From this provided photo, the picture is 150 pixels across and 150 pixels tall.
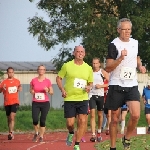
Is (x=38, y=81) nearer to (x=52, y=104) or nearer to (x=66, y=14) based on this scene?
(x=66, y=14)

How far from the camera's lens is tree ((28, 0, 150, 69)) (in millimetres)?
44156

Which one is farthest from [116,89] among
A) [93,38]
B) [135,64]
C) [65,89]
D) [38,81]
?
[93,38]

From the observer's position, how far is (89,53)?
44.3 metres

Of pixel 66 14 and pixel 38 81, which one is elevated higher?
pixel 66 14

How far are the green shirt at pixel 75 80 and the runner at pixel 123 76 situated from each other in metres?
2.21

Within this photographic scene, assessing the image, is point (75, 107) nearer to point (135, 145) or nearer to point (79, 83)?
point (79, 83)

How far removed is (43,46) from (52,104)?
17.2 feet

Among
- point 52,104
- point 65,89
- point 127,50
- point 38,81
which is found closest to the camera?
point 127,50

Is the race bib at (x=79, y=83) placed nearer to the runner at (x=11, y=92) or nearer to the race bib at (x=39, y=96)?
the race bib at (x=39, y=96)

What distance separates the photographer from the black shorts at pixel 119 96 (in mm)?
12547

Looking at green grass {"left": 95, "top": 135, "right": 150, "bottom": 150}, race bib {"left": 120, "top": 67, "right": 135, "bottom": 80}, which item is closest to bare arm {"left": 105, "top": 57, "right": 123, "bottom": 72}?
race bib {"left": 120, "top": 67, "right": 135, "bottom": 80}

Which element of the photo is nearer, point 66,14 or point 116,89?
point 116,89

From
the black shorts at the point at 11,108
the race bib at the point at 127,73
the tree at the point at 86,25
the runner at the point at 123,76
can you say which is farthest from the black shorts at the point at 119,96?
the tree at the point at 86,25

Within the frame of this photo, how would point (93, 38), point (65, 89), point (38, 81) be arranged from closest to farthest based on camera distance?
1. point (65, 89)
2. point (38, 81)
3. point (93, 38)
